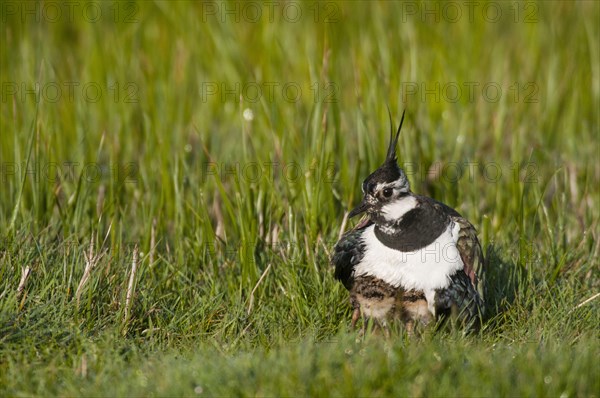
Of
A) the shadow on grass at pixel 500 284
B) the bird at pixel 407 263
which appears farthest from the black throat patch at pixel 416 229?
the shadow on grass at pixel 500 284

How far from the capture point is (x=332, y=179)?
14.4 feet

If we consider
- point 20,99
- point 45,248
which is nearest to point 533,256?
point 45,248

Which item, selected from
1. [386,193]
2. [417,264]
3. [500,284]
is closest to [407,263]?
[417,264]

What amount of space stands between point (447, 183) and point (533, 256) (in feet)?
2.37

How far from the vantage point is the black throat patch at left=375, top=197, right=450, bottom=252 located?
346cm

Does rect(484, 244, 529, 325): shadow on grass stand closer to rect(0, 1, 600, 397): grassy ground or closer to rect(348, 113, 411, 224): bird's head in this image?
rect(0, 1, 600, 397): grassy ground

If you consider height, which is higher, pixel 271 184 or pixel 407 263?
pixel 271 184

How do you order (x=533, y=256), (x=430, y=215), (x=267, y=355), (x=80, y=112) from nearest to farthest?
(x=267, y=355)
(x=430, y=215)
(x=533, y=256)
(x=80, y=112)

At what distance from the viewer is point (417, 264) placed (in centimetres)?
342

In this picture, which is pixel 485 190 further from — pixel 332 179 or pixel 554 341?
pixel 554 341

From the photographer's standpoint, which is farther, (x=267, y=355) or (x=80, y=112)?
(x=80, y=112)

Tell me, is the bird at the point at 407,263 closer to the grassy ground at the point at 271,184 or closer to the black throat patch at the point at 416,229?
the black throat patch at the point at 416,229

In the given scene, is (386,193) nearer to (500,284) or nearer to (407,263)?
(407,263)

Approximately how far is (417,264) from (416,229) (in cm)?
15
